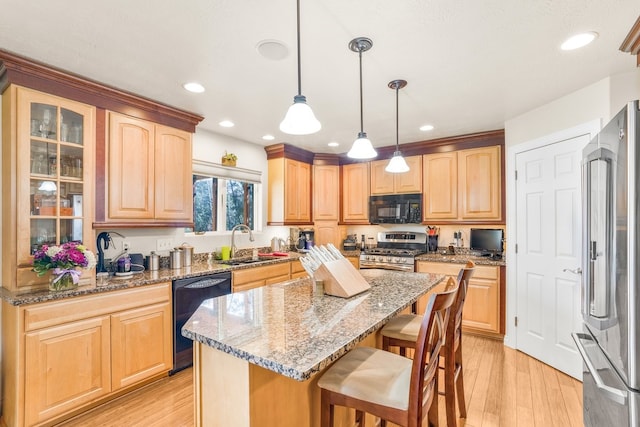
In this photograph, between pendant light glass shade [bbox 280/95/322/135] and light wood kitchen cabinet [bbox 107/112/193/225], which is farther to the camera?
light wood kitchen cabinet [bbox 107/112/193/225]

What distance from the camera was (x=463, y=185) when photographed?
3.93 m

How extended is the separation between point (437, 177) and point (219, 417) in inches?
147

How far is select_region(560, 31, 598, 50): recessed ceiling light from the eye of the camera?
180 cm

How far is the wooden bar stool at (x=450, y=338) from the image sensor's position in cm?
168

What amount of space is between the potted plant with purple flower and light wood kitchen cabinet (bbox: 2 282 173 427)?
146 mm

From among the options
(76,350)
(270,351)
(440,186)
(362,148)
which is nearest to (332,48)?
(362,148)

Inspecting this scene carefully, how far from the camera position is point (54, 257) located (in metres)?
2.06

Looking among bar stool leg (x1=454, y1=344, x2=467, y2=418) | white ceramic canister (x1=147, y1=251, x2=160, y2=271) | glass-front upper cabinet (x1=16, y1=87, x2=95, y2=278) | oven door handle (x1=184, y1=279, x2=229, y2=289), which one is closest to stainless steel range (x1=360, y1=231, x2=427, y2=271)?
bar stool leg (x1=454, y1=344, x2=467, y2=418)

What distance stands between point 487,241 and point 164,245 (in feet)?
12.4

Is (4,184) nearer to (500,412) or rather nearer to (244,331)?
(244,331)

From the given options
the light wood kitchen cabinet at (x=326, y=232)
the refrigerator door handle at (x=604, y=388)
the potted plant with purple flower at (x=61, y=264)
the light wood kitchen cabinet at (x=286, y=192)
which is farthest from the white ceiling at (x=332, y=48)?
the light wood kitchen cabinet at (x=326, y=232)

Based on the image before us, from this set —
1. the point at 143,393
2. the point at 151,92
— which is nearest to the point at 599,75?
the point at 151,92

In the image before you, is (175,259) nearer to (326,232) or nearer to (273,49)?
(273,49)

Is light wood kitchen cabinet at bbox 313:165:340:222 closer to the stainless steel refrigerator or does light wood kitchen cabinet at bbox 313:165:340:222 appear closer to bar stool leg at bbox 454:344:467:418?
bar stool leg at bbox 454:344:467:418
